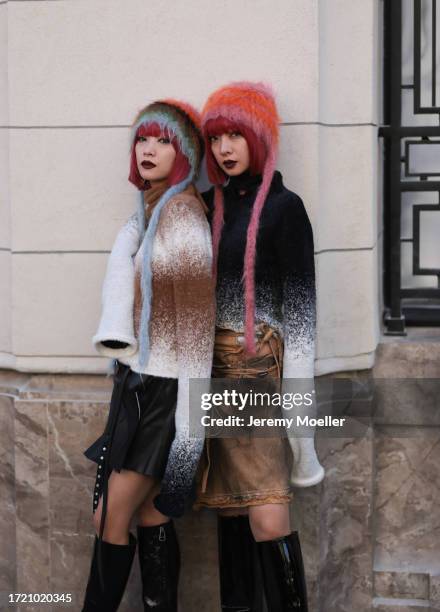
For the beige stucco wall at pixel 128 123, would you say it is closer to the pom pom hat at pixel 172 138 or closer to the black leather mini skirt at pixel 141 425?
the pom pom hat at pixel 172 138

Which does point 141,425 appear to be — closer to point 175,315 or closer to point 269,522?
point 175,315

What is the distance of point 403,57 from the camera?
4918mm

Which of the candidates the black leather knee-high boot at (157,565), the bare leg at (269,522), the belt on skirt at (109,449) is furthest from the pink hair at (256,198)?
the black leather knee-high boot at (157,565)

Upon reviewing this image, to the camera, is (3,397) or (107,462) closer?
(107,462)

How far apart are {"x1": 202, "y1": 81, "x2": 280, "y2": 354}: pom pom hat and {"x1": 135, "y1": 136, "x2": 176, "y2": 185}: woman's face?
0.17m

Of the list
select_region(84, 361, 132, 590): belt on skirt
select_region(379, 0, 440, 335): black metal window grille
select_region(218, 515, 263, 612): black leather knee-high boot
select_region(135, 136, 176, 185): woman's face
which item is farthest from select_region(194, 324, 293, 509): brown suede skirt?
select_region(379, 0, 440, 335): black metal window grille

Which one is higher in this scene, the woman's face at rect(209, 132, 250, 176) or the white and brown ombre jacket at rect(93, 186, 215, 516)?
the woman's face at rect(209, 132, 250, 176)

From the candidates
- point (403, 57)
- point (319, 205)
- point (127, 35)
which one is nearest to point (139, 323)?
point (319, 205)

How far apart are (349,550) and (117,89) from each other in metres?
2.36

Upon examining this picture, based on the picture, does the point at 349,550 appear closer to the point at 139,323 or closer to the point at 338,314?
the point at 338,314

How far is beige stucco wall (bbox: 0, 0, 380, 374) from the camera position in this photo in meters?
4.36

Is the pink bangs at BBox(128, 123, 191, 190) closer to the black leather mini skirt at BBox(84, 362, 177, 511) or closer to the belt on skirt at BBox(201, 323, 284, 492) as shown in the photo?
the belt on skirt at BBox(201, 323, 284, 492)

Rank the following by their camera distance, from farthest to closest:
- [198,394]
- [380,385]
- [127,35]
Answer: [380,385], [127,35], [198,394]

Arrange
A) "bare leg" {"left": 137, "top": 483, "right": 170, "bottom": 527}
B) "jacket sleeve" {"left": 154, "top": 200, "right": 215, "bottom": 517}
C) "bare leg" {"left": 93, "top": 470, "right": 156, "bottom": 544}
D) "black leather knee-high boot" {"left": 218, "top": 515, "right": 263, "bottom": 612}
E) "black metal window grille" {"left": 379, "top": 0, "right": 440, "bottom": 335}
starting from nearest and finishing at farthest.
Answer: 1. "jacket sleeve" {"left": 154, "top": 200, "right": 215, "bottom": 517}
2. "bare leg" {"left": 93, "top": 470, "right": 156, "bottom": 544}
3. "bare leg" {"left": 137, "top": 483, "right": 170, "bottom": 527}
4. "black leather knee-high boot" {"left": 218, "top": 515, "right": 263, "bottom": 612}
5. "black metal window grille" {"left": 379, "top": 0, "right": 440, "bottom": 335}
